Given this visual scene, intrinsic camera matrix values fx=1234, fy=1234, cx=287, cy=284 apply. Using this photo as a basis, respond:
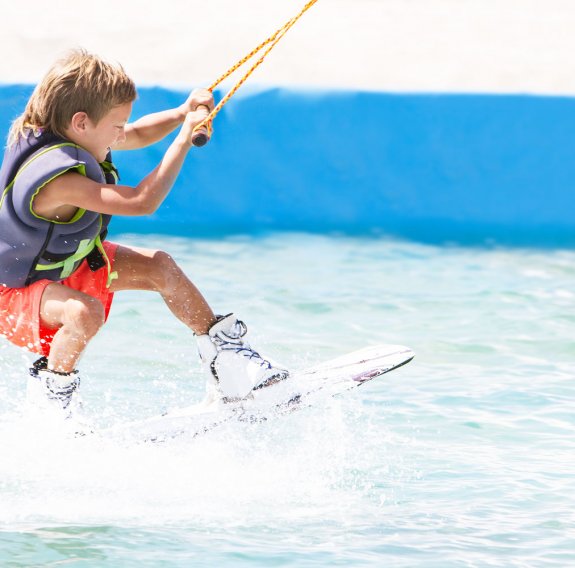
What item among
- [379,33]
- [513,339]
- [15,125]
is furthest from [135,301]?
[379,33]

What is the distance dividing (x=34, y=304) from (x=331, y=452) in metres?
0.85

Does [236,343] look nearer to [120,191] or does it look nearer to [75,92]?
[120,191]

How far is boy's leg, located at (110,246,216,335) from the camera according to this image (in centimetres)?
305

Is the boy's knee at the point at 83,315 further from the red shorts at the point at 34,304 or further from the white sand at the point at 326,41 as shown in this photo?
the white sand at the point at 326,41

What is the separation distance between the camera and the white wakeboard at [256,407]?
314cm

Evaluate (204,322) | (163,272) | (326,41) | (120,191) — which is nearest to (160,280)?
(163,272)

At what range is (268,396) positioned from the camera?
10.3 feet

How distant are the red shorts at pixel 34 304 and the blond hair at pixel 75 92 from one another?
37cm

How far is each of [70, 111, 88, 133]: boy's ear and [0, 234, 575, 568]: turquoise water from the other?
0.76m

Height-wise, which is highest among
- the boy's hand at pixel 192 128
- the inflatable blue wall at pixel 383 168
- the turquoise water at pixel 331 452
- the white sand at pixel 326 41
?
the white sand at pixel 326 41

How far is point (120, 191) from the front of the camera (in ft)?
8.89

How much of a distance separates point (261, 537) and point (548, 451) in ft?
3.17

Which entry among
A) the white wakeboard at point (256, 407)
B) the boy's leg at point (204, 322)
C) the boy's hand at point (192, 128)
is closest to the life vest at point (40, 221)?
the boy's leg at point (204, 322)

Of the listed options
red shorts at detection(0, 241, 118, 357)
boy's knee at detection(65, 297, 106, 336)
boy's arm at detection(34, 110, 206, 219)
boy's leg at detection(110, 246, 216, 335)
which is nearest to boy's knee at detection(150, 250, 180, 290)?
boy's leg at detection(110, 246, 216, 335)
